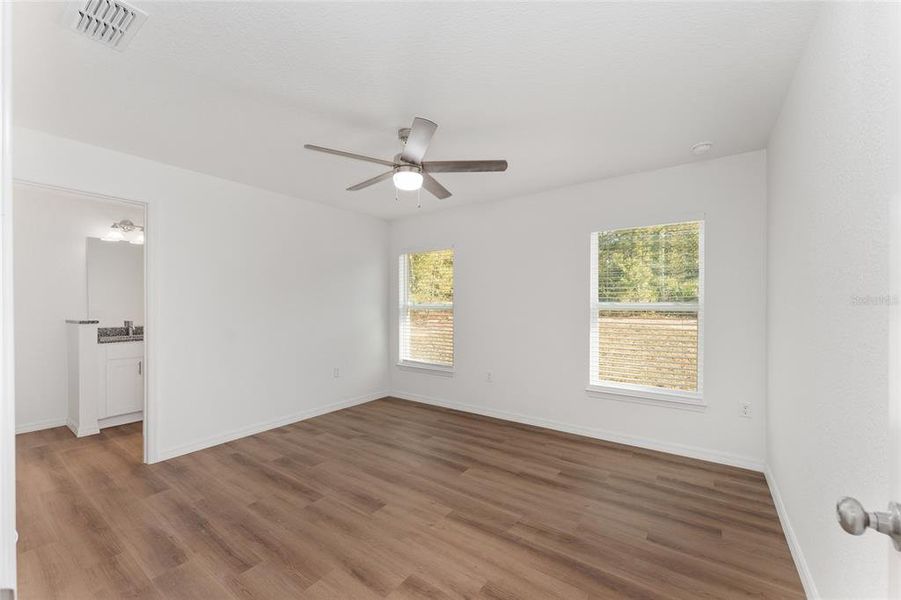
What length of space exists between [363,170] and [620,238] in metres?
2.49

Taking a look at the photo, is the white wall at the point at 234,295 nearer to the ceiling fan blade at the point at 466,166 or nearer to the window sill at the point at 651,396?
the ceiling fan blade at the point at 466,166

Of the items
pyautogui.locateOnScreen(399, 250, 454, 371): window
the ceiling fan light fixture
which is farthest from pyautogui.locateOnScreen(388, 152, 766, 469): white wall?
the ceiling fan light fixture

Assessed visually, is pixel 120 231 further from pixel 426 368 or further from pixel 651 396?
pixel 651 396

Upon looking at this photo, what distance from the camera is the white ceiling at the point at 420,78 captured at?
1748mm

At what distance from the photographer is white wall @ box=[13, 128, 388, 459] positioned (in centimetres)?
336

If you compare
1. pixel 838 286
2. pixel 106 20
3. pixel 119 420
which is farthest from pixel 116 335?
pixel 838 286

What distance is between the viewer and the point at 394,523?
8.00 ft

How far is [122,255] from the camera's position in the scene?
4785mm

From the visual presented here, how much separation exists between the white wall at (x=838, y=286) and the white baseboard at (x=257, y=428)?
4276 millimetres

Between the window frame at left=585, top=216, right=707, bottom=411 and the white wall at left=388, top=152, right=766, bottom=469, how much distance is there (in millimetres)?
50

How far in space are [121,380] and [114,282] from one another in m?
1.22

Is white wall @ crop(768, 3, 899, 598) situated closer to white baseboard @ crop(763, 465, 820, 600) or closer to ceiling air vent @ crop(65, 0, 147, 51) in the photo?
white baseboard @ crop(763, 465, 820, 600)

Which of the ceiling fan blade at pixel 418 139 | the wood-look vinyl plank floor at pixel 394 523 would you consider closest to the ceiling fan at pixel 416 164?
the ceiling fan blade at pixel 418 139

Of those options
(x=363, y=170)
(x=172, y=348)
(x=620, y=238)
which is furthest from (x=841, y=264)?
(x=172, y=348)
